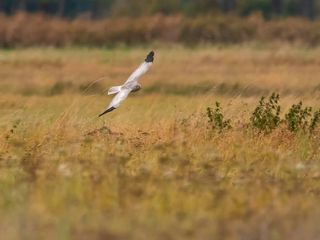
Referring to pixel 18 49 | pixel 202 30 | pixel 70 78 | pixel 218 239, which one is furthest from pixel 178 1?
pixel 218 239

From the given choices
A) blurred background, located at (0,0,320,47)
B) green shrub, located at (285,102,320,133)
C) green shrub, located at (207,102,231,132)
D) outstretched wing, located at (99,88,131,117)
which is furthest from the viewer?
blurred background, located at (0,0,320,47)

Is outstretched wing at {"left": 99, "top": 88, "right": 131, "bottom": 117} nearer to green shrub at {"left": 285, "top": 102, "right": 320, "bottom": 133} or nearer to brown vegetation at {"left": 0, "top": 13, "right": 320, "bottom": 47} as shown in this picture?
green shrub at {"left": 285, "top": 102, "right": 320, "bottom": 133}

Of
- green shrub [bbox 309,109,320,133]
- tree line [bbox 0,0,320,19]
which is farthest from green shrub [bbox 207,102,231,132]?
tree line [bbox 0,0,320,19]

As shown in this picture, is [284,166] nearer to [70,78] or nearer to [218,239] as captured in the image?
[218,239]

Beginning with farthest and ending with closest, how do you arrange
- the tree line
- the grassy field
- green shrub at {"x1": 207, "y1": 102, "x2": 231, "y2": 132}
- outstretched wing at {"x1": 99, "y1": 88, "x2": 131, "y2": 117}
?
the tree line, green shrub at {"x1": 207, "y1": 102, "x2": 231, "y2": 132}, outstretched wing at {"x1": 99, "y1": 88, "x2": 131, "y2": 117}, the grassy field

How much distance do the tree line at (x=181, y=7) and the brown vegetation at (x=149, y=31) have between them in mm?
10243

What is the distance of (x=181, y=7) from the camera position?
186 ft

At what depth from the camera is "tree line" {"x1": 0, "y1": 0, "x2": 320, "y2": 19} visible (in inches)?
2084

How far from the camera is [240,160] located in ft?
34.6

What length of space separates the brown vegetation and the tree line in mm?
10243

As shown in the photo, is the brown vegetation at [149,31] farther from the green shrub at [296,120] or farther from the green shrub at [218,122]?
the green shrub at [218,122]

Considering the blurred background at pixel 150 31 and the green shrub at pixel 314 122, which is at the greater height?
the blurred background at pixel 150 31

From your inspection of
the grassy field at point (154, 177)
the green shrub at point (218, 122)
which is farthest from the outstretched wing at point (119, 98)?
the green shrub at point (218, 122)

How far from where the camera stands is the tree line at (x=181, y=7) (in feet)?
174
